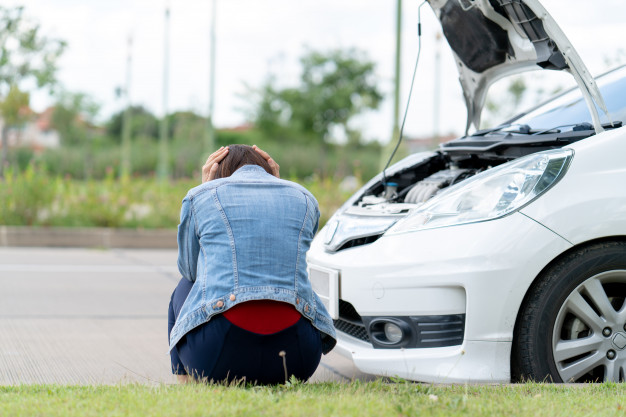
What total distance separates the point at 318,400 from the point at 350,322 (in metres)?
0.98

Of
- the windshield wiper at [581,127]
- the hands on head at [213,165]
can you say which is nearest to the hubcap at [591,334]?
the windshield wiper at [581,127]

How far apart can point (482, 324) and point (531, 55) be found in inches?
62.0

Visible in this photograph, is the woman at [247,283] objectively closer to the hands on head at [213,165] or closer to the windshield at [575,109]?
the hands on head at [213,165]

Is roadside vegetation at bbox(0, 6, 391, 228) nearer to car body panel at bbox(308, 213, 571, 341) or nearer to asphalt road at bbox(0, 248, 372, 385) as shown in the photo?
asphalt road at bbox(0, 248, 372, 385)

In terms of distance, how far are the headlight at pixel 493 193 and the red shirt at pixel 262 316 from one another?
827mm

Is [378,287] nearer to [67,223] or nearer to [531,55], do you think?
[531,55]

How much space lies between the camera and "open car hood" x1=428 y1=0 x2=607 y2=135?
3611 mm

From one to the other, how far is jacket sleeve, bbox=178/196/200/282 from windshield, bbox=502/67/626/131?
2.07m

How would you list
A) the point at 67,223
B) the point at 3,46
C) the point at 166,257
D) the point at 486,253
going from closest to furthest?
the point at 486,253 < the point at 166,257 < the point at 67,223 < the point at 3,46

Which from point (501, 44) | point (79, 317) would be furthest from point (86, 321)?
point (501, 44)

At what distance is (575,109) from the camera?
4.32m

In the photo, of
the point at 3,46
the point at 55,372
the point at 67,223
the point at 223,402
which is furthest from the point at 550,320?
the point at 3,46

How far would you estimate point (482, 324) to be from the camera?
3246mm

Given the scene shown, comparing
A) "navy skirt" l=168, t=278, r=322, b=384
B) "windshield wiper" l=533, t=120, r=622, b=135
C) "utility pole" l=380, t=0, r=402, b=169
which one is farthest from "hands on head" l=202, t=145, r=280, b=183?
"utility pole" l=380, t=0, r=402, b=169
